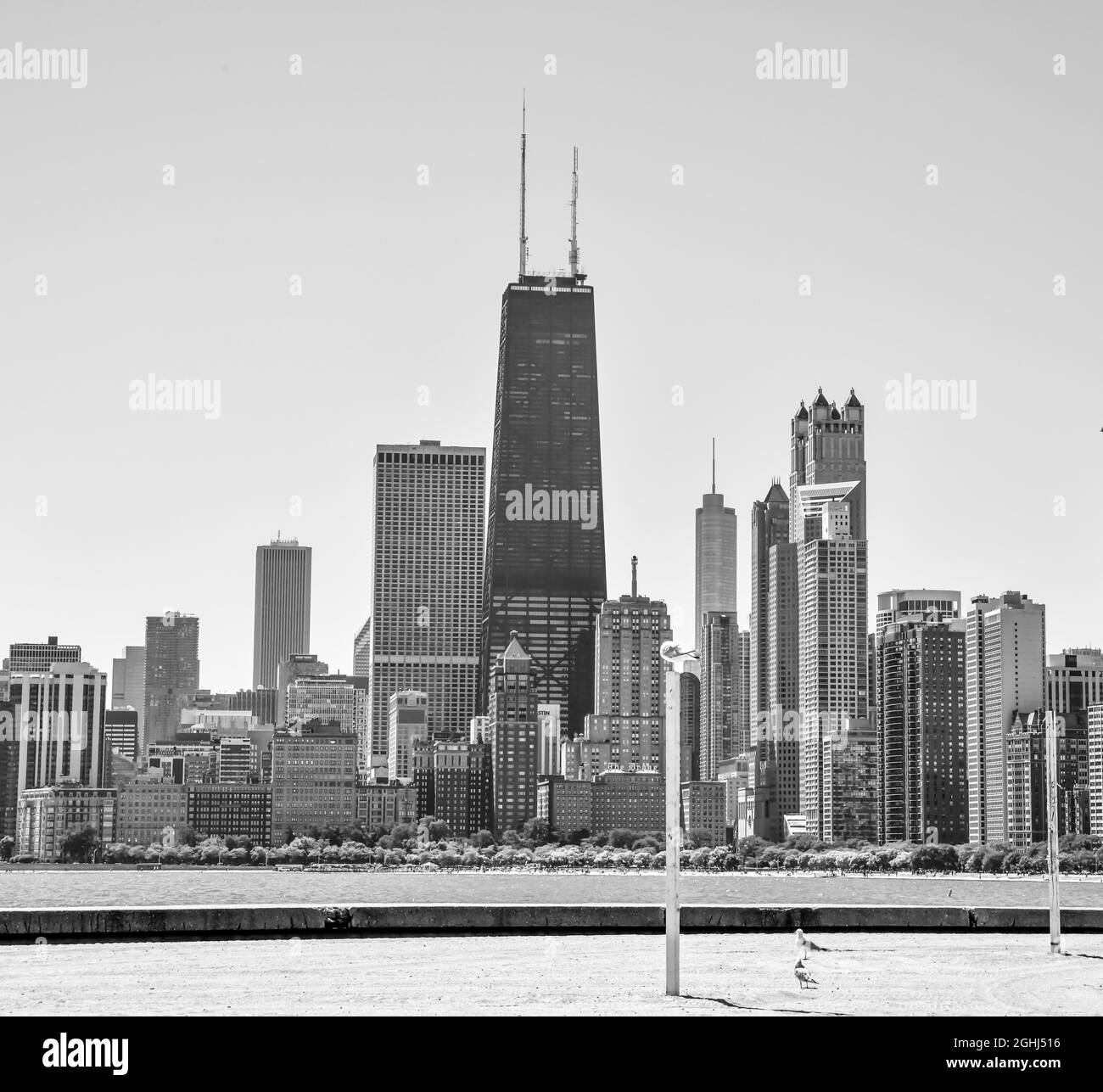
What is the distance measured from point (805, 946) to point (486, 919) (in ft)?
37.4

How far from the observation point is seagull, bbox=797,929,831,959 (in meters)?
43.3

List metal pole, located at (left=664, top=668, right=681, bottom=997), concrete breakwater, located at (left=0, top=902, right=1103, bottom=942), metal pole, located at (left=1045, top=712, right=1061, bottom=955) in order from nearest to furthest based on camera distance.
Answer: metal pole, located at (left=664, top=668, right=681, bottom=997)
metal pole, located at (left=1045, top=712, right=1061, bottom=955)
concrete breakwater, located at (left=0, top=902, right=1103, bottom=942)

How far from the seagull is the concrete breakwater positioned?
17.4ft

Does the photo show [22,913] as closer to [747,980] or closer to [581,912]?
[581,912]

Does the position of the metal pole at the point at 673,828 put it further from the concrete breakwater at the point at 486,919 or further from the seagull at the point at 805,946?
the concrete breakwater at the point at 486,919

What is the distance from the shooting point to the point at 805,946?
154 feet

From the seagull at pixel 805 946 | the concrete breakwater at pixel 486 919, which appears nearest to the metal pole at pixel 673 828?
the seagull at pixel 805 946

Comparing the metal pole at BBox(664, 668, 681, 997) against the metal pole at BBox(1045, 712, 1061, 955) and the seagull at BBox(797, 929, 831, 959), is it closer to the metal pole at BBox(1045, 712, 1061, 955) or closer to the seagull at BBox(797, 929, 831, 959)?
the seagull at BBox(797, 929, 831, 959)

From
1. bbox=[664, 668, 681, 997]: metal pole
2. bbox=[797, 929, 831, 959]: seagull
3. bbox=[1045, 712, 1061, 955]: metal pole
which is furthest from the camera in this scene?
bbox=[1045, 712, 1061, 955]: metal pole

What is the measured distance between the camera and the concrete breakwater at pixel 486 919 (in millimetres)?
52000

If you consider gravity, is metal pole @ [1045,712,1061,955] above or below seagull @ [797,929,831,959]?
above

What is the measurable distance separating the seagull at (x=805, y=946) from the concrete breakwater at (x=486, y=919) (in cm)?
529

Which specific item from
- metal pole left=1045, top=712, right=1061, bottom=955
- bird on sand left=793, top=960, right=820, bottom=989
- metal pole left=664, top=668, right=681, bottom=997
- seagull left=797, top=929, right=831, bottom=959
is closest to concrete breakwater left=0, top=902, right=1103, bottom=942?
seagull left=797, top=929, right=831, bottom=959
